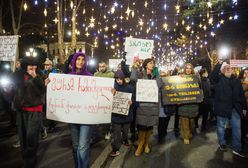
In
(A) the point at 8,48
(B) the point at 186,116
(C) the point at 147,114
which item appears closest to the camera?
(C) the point at 147,114

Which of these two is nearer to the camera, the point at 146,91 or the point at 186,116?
the point at 146,91

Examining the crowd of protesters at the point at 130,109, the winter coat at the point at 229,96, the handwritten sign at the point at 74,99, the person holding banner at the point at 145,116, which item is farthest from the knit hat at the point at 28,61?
the winter coat at the point at 229,96

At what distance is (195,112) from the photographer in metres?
8.50

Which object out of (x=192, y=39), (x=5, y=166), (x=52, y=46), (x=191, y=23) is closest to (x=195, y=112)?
(x=5, y=166)

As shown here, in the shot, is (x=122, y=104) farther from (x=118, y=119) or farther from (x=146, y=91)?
(x=146, y=91)

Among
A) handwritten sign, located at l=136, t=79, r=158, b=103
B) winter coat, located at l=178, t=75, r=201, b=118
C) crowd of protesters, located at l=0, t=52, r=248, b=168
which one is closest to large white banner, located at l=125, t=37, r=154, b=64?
crowd of protesters, located at l=0, t=52, r=248, b=168

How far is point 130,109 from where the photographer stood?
7098 millimetres

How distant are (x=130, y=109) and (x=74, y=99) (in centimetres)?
227

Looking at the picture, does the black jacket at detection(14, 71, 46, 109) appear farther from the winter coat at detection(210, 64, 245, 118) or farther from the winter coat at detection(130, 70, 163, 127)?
the winter coat at detection(210, 64, 245, 118)

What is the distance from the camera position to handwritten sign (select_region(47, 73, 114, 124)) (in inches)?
198

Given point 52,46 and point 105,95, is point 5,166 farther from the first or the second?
point 52,46

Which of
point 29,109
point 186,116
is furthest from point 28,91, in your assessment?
point 186,116

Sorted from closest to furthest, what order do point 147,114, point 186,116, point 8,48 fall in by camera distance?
point 147,114
point 186,116
point 8,48

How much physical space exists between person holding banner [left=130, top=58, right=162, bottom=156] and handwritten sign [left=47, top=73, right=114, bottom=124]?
2024mm
